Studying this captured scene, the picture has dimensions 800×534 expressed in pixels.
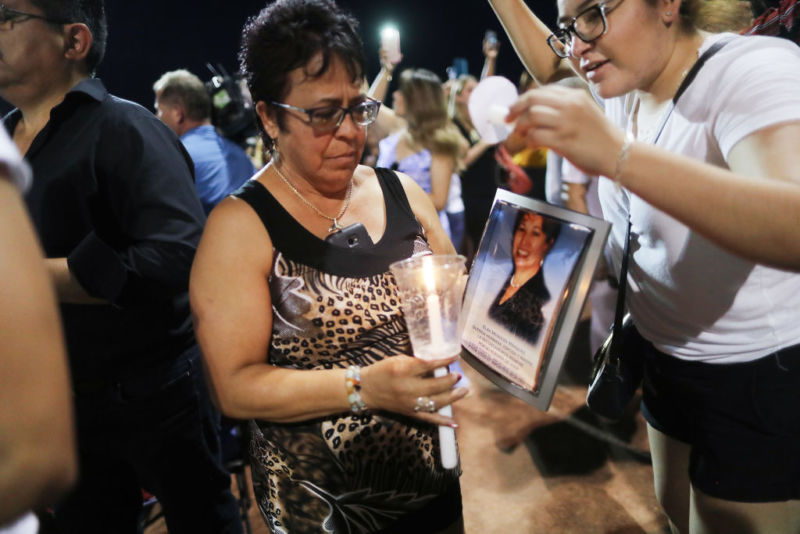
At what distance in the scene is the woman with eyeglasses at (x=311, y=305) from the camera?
1.10 meters

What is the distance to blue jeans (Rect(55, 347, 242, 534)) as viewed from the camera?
1.58 metres

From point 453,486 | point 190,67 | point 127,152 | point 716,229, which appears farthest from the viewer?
point 190,67

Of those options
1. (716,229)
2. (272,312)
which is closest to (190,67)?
(272,312)

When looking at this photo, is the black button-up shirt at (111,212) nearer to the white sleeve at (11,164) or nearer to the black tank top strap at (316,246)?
the black tank top strap at (316,246)

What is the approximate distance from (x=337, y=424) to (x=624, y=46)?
1.06 meters

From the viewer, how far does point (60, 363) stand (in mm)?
529

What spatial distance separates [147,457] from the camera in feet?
5.35

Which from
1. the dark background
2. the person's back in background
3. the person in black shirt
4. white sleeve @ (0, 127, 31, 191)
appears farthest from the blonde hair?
the dark background

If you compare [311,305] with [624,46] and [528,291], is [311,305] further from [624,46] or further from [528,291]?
[624,46]

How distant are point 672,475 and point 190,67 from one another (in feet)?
33.3

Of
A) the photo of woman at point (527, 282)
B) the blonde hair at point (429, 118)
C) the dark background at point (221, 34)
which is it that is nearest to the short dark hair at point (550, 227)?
the photo of woman at point (527, 282)

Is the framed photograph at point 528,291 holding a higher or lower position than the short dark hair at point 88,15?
lower

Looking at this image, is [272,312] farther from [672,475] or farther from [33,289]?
[672,475]

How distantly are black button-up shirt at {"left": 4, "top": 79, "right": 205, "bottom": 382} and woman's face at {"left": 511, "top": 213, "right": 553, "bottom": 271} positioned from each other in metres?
1.04
